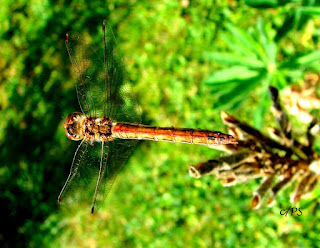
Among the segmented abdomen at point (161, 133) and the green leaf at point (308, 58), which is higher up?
the green leaf at point (308, 58)

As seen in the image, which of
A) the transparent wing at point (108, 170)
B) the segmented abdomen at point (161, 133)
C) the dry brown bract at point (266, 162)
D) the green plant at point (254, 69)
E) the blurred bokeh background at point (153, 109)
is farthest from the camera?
the blurred bokeh background at point (153, 109)

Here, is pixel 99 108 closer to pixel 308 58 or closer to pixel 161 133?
pixel 161 133

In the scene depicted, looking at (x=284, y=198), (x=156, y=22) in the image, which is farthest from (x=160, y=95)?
(x=284, y=198)

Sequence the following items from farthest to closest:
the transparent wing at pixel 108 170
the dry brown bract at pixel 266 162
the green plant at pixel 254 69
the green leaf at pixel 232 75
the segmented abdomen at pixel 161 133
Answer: the green leaf at pixel 232 75
the green plant at pixel 254 69
the transparent wing at pixel 108 170
the segmented abdomen at pixel 161 133
the dry brown bract at pixel 266 162

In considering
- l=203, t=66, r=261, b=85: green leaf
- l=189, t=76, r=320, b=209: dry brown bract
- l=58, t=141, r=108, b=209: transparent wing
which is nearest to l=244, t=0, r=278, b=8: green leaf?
l=203, t=66, r=261, b=85: green leaf

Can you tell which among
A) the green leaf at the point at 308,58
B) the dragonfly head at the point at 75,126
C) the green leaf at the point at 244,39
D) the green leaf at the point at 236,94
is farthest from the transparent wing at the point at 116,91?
the green leaf at the point at 308,58

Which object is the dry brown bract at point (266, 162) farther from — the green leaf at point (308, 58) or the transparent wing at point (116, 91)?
the transparent wing at point (116, 91)

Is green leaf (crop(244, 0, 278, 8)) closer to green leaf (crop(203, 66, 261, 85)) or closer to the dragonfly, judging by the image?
green leaf (crop(203, 66, 261, 85))
